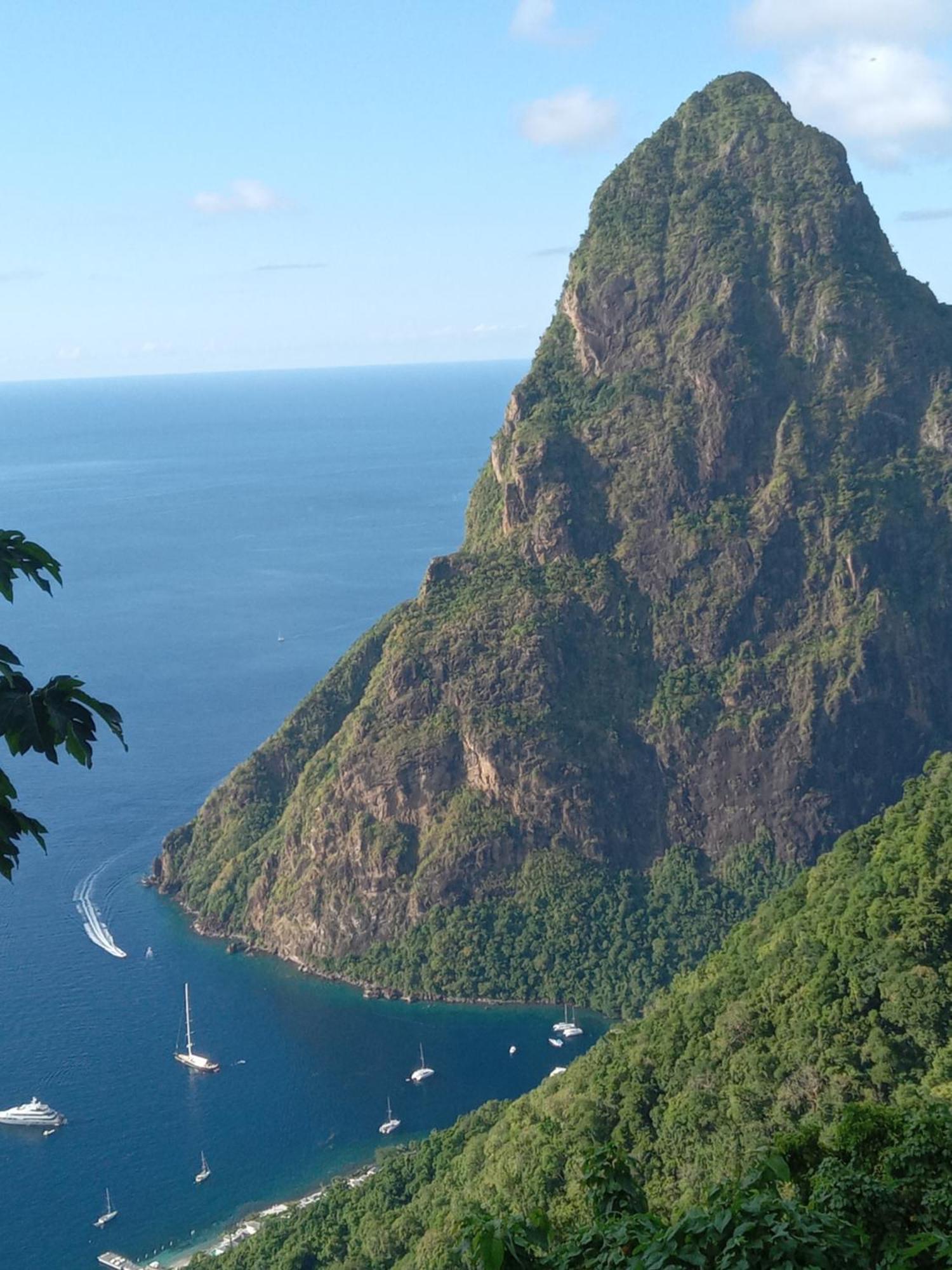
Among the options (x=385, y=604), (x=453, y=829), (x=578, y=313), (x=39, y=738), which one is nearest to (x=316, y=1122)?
(x=453, y=829)

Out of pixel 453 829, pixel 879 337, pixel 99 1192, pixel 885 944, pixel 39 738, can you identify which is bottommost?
pixel 99 1192

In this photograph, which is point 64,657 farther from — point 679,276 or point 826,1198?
point 826,1198

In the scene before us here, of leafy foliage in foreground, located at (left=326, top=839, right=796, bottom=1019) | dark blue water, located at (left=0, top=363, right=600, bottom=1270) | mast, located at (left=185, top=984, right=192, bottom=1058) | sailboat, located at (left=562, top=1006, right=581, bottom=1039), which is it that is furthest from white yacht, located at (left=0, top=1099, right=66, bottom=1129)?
sailboat, located at (left=562, top=1006, right=581, bottom=1039)

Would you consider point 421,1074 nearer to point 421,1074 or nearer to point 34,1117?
point 421,1074

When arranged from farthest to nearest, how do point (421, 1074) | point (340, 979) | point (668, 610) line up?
point (668, 610) < point (340, 979) < point (421, 1074)

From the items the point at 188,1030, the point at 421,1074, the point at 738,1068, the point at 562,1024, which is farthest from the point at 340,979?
the point at 738,1068

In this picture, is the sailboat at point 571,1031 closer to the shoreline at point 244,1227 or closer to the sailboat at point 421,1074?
the sailboat at point 421,1074
